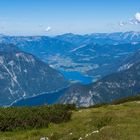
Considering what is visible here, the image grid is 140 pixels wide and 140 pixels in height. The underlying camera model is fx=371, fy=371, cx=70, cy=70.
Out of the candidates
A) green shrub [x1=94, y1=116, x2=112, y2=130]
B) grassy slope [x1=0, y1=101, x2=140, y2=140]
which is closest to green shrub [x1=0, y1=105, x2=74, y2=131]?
grassy slope [x1=0, y1=101, x2=140, y2=140]

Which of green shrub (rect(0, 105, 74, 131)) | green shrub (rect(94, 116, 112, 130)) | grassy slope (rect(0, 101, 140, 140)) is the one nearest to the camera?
grassy slope (rect(0, 101, 140, 140))

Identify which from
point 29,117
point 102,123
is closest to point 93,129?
point 102,123

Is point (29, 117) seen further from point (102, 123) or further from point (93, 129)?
point (93, 129)

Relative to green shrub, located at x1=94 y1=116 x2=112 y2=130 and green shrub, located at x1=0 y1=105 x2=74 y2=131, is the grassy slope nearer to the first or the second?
green shrub, located at x1=94 y1=116 x2=112 y2=130

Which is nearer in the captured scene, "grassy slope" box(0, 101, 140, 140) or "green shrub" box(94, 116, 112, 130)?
"grassy slope" box(0, 101, 140, 140)

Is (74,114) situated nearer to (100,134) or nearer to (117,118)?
(117,118)

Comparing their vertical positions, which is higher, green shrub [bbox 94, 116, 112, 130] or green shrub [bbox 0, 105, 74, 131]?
green shrub [bbox 94, 116, 112, 130]

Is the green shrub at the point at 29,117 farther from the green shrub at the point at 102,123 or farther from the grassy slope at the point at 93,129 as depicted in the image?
the green shrub at the point at 102,123

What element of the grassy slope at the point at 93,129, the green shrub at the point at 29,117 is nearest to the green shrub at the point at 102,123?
the grassy slope at the point at 93,129
